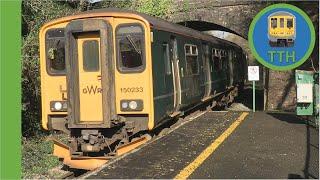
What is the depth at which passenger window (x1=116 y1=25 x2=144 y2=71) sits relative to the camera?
8938 mm

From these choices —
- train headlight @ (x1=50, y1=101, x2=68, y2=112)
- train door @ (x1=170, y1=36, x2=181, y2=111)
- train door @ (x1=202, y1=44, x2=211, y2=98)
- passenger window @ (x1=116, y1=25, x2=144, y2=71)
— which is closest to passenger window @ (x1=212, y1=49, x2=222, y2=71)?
train door @ (x1=202, y1=44, x2=211, y2=98)

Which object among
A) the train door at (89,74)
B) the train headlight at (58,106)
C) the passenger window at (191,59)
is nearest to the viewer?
the train door at (89,74)

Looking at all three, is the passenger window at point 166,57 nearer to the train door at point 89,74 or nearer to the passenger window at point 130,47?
the passenger window at point 130,47

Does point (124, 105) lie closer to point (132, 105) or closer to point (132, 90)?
point (132, 105)

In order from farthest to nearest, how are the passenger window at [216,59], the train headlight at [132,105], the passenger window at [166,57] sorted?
the passenger window at [216,59]
the passenger window at [166,57]
the train headlight at [132,105]

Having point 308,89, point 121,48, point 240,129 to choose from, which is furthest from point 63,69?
point 308,89

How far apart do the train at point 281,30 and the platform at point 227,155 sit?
3.48 meters

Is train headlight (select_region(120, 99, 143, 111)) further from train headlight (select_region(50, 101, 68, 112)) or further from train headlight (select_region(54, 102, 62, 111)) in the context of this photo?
train headlight (select_region(54, 102, 62, 111))

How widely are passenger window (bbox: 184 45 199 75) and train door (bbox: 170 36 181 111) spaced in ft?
3.49

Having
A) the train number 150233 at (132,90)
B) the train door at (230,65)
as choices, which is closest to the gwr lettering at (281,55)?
the train number 150233 at (132,90)

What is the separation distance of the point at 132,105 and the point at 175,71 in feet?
7.18

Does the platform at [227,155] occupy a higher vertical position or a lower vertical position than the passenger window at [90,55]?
lower

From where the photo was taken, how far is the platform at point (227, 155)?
7.06 meters

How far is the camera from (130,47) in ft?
29.4
